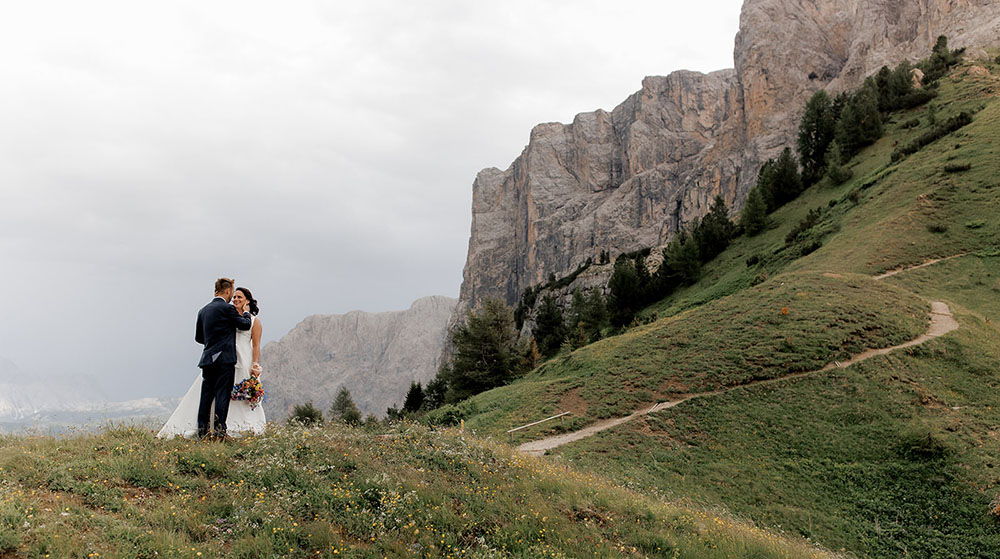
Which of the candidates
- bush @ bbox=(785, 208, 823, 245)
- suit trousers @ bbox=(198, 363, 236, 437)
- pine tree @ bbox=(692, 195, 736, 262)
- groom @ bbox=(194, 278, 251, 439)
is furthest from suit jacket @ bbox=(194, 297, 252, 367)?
pine tree @ bbox=(692, 195, 736, 262)

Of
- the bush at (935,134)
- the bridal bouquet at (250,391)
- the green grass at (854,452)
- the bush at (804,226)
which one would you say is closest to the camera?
the bridal bouquet at (250,391)

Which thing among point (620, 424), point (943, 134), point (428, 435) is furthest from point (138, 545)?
point (943, 134)

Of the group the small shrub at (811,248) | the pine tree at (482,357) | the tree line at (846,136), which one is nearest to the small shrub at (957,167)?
the small shrub at (811,248)

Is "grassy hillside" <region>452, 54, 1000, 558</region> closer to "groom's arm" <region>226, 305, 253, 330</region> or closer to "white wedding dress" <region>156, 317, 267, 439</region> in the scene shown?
"white wedding dress" <region>156, 317, 267, 439</region>

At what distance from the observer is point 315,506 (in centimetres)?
633

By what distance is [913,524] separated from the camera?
1135cm

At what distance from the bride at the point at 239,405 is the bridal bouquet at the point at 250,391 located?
8 centimetres

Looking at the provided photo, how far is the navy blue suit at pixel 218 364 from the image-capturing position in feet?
26.7

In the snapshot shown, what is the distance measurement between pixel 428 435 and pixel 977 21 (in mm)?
101604

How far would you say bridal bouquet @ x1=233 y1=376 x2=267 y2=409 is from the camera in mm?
8438

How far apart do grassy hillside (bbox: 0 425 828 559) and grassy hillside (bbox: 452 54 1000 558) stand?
14.2ft

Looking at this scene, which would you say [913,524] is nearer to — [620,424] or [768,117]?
[620,424]

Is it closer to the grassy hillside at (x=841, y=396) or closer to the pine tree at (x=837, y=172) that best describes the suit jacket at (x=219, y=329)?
the grassy hillside at (x=841, y=396)

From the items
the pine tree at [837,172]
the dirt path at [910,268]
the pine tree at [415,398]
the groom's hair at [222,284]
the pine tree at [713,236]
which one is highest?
the pine tree at [837,172]
